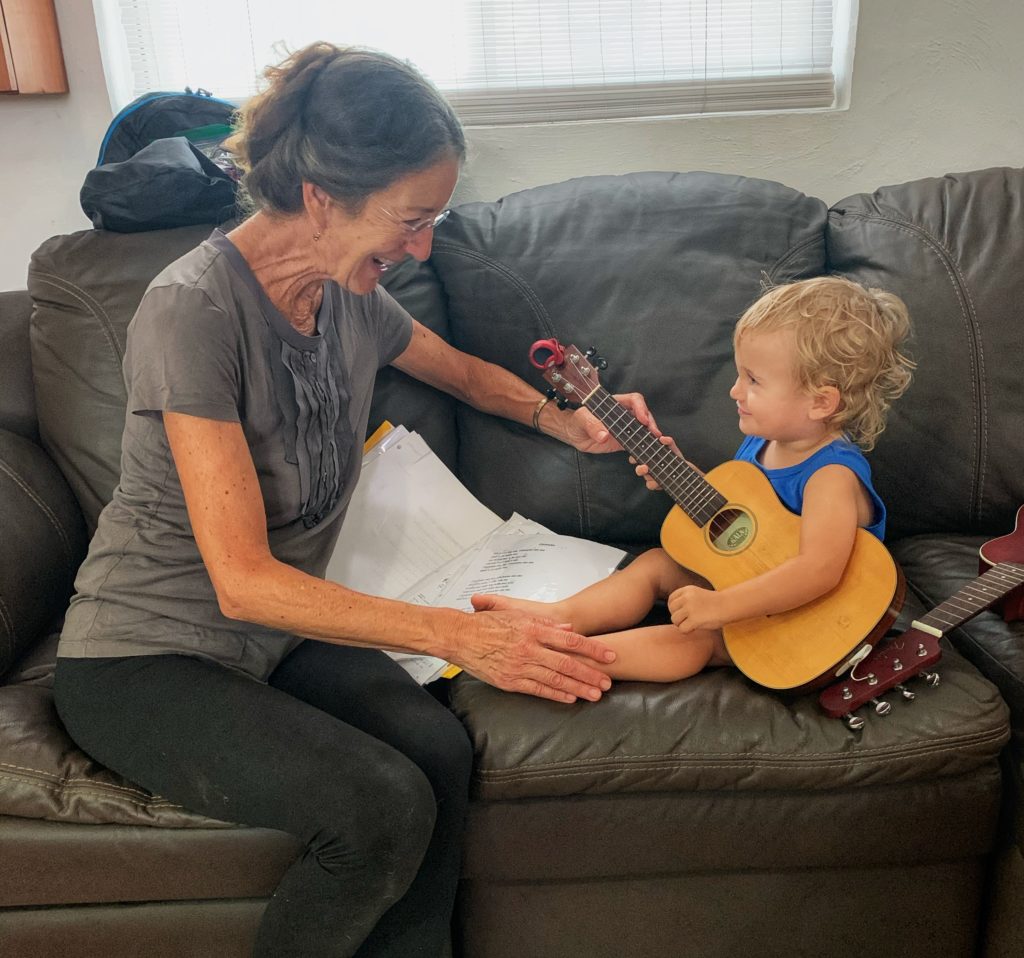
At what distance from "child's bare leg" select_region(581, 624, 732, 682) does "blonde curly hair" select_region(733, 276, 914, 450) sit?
1.27 ft

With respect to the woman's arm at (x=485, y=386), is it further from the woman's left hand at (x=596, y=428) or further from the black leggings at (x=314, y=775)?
the black leggings at (x=314, y=775)

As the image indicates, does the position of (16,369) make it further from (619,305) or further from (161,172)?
(619,305)

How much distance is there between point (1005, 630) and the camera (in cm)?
142

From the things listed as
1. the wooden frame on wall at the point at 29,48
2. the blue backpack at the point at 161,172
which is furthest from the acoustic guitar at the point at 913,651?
the wooden frame on wall at the point at 29,48

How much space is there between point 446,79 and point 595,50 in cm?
32

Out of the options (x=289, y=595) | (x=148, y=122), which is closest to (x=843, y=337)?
(x=289, y=595)

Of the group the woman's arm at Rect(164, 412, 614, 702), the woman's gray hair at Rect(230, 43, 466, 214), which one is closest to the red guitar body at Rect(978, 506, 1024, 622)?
the woman's arm at Rect(164, 412, 614, 702)

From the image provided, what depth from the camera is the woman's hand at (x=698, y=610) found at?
1.32 m

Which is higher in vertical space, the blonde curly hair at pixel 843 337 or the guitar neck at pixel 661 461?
the blonde curly hair at pixel 843 337

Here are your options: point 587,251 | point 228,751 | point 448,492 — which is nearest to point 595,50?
point 587,251

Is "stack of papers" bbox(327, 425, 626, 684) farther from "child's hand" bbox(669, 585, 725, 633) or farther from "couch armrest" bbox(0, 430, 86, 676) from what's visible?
"couch armrest" bbox(0, 430, 86, 676)

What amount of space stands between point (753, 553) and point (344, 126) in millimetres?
797

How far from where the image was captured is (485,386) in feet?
5.67

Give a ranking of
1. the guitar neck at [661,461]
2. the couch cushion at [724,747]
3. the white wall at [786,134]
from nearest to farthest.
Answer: the couch cushion at [724,747]
the guitar neck at [661,461]
the white wall at [786,134]
